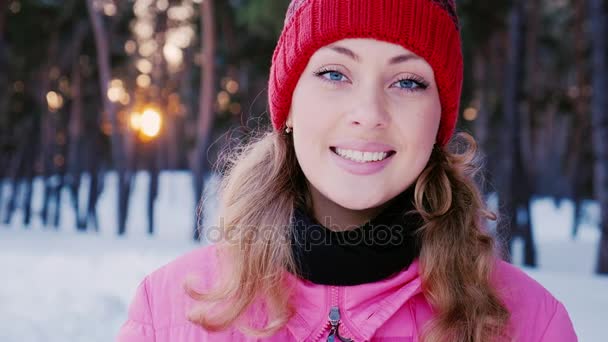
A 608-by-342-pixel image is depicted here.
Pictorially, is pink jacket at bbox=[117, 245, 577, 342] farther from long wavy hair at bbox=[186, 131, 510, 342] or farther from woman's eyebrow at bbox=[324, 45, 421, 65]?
woman's eyebrow at bbox=[324, 45, 421, 65]

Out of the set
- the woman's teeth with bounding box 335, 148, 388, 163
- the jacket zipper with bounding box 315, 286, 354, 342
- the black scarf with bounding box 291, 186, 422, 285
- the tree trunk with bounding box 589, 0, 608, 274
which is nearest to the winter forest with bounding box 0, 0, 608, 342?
the tree trunk with bounding box 589, 0, 608, 274

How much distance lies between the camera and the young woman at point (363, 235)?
178 centimetres

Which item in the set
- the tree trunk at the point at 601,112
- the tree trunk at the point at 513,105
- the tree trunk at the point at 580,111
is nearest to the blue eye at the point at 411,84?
the tree trunk at the point at 601,112

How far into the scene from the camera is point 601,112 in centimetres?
754

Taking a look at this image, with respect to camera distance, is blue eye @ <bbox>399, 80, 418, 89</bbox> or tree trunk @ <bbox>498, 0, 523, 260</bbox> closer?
blue eye @ <bbox>399, 80, 418, 89</bbox>

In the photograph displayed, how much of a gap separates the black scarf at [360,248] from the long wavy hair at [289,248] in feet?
0.14

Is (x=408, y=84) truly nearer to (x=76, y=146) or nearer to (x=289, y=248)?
(x=289, y=248)

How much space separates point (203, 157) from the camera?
1149cm

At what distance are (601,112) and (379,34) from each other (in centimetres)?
668

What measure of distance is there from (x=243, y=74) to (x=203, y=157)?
29.9 feet

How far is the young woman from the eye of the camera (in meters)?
1.78

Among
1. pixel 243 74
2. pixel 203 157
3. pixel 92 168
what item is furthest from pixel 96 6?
pixel 243 74

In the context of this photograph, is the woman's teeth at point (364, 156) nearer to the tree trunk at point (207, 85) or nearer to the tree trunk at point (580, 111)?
the tree trunk at point (207, 85)

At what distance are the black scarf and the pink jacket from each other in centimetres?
3
